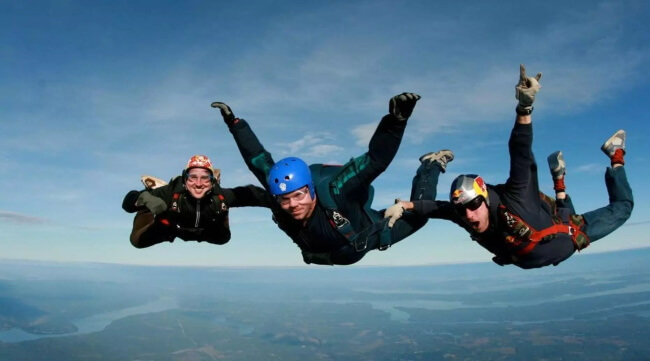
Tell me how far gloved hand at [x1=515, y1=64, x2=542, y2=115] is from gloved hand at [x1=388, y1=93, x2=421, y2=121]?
3.73 ft

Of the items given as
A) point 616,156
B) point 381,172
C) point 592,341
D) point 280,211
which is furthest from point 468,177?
point 592,341

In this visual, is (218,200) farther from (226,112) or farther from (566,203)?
(566,203)

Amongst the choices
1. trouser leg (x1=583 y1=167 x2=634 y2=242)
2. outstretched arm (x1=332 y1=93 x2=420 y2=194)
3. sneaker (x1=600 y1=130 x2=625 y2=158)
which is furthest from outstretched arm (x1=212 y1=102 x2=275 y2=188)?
sneaker (x1=600 y1=130 x2=625 y2=158)

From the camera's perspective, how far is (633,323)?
182375 mm

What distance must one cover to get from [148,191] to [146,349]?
21278 centimetres

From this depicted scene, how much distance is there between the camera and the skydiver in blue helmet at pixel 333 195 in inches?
189

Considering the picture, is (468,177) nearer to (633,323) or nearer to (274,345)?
(274,345)

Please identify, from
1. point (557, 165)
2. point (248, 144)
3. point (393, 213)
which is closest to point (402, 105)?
point (393, 213)

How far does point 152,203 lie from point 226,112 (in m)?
1.62

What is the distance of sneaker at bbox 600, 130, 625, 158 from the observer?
6891mm

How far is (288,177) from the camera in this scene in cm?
501

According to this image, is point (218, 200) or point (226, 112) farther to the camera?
point (218, 200)

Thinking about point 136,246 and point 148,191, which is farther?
point 136,246

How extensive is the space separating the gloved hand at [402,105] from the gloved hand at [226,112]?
2473 millimetres
